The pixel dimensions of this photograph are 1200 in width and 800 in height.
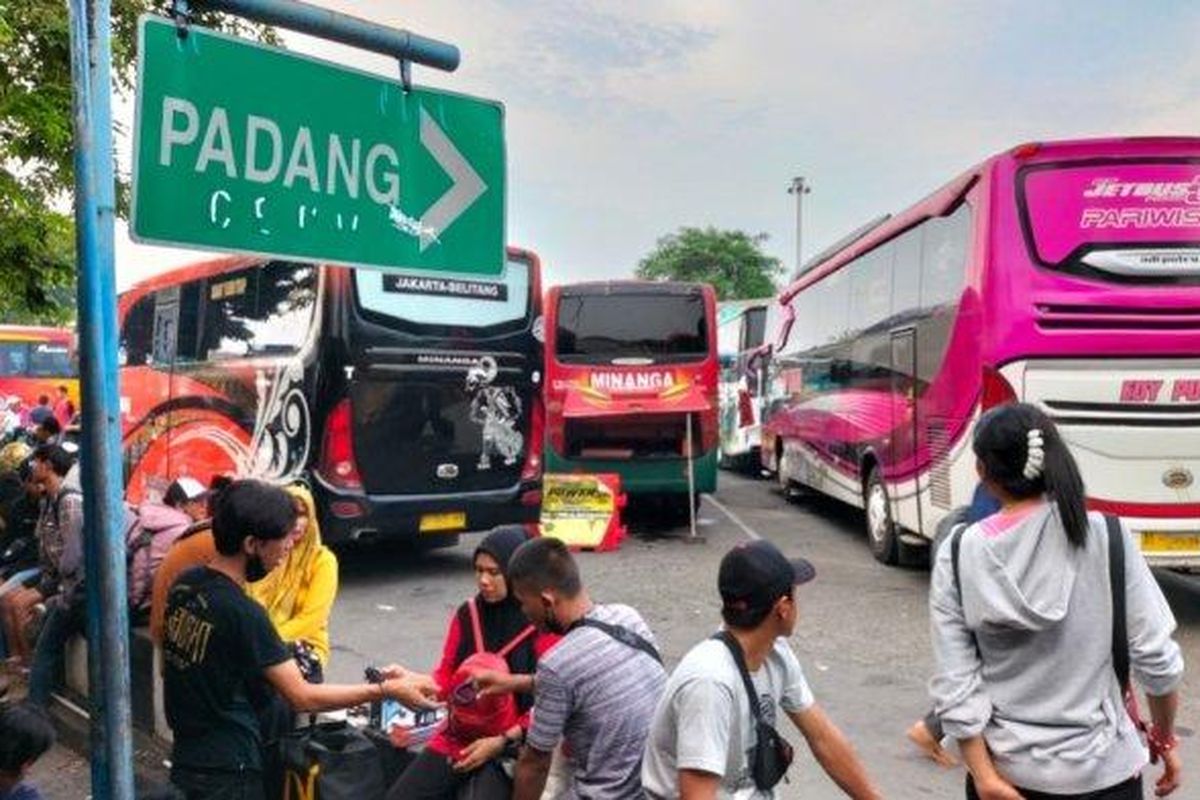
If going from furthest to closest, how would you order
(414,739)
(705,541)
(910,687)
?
(705,541)
(910,687)
(414,739)

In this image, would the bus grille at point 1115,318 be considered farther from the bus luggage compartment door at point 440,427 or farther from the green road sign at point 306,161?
the green road sign at point 306,161

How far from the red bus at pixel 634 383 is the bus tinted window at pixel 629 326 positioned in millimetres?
12

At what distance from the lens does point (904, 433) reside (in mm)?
9031

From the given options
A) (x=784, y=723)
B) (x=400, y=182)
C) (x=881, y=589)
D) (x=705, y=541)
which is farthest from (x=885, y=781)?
(x=705, y=541)

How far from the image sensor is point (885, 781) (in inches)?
183

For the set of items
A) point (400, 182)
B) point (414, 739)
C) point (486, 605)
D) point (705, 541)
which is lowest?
point (705, 541)

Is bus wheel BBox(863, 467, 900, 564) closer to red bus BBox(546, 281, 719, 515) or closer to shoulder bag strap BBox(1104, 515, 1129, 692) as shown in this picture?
red bus BBox(546, 281, 719, 515)

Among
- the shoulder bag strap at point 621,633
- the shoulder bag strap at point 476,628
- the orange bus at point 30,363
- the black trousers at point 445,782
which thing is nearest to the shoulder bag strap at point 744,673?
the shoulder bag strap at point 621,633

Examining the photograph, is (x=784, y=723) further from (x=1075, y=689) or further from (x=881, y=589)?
(x=881, y=589)

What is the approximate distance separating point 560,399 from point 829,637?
561 centimetres

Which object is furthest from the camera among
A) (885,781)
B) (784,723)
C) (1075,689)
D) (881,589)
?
(881,589)

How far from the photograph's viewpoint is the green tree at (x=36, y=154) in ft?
16.8

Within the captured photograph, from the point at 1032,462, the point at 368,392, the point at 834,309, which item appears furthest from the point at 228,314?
the point at 1032,462

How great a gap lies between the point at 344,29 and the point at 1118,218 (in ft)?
20.2
